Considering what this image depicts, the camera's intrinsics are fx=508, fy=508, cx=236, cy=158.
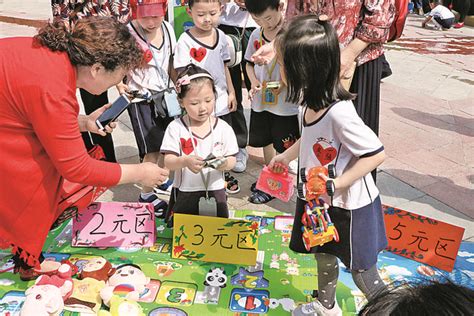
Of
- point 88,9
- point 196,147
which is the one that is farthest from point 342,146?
point 88,9

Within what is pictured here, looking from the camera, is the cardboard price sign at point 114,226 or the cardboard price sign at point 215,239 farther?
the cardboard price sign at point 114,226

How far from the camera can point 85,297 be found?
2.39 m

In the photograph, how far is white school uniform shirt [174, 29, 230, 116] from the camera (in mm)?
3062

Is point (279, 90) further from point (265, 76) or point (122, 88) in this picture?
point (122, 88)

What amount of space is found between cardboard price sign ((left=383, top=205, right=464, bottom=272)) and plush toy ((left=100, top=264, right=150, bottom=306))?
1336mm

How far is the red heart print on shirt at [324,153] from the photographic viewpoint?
1.97 metres

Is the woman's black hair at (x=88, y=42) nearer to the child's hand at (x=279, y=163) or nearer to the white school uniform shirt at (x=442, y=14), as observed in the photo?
the child's hand at (x=279, y=163)

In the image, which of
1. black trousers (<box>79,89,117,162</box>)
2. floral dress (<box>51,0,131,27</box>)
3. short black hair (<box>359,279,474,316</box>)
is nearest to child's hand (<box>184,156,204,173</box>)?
floral dress (<box>51,0,131,27</box>)

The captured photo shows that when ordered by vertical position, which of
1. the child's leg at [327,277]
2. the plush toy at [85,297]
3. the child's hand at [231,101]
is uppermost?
the child's hand at [231,101]

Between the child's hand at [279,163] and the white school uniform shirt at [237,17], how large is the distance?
1653 mm

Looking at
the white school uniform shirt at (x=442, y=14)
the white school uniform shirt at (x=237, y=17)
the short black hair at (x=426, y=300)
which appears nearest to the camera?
the short black hair at (x=426, y=300)

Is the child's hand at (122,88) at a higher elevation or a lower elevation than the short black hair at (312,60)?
lower

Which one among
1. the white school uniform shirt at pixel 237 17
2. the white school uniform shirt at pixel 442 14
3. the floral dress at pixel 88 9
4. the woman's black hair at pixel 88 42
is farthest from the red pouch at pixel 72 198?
the white school uniform shirt at pixel 442 14

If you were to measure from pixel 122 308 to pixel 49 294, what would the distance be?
33 cm
